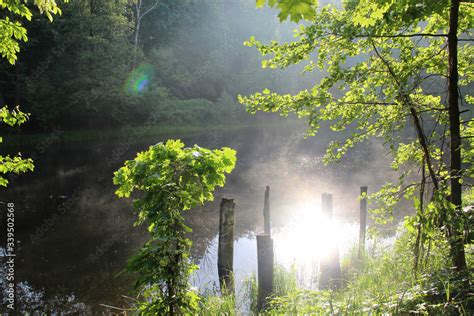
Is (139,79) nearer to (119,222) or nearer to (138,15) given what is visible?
(138,15)

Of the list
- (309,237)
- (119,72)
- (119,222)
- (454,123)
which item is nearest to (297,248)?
(309,237)

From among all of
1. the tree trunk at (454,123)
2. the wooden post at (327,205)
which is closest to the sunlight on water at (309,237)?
the wooden post at (327,205)

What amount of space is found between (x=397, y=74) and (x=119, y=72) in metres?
30.8

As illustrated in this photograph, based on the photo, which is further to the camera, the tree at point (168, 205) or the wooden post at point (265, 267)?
the wooden post at point (265, 267)

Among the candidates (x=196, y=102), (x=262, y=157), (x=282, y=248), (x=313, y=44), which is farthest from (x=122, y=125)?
(x=313, y=44)

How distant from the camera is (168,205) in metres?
3.30

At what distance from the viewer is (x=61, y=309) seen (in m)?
7.23

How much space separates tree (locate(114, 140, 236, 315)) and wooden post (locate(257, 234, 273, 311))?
10.5ft

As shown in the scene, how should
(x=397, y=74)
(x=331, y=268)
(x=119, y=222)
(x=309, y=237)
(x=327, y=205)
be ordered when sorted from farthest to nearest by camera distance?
1. (x=119, y=222)
2. (x=309, y=237)
3. (x=327, y=205)
4. (x=331, y=268)
5. (x=397, y=74)

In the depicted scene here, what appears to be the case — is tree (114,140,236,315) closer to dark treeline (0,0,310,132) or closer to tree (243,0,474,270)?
tree (243,0,474,270)

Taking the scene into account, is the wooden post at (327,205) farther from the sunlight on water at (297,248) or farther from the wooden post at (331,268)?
the wooden post at (331,268)

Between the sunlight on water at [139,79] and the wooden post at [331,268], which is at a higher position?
the sunlight on water at [139,79]

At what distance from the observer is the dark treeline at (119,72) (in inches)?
1160

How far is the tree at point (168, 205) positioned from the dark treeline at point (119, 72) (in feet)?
95.6
